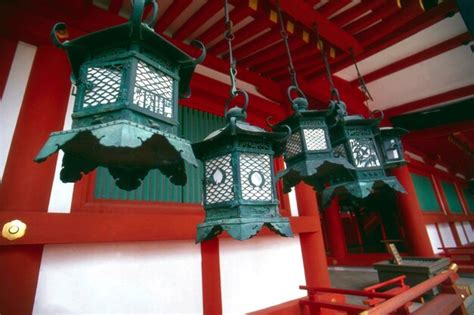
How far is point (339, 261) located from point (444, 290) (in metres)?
7.06

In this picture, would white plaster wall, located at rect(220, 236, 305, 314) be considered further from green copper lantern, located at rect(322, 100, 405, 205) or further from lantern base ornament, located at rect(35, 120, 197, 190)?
lantern base ornament, located at rect(35, 120, 197, 190)

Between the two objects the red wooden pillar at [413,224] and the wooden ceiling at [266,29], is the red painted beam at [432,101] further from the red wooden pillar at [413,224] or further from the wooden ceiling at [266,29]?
the wooden ceiling at [266,29]

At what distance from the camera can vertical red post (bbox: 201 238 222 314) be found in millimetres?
2484

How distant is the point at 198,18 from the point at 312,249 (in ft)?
11.3

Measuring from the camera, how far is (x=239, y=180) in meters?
1.29

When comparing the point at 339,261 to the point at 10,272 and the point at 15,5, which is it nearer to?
the point at 10,272

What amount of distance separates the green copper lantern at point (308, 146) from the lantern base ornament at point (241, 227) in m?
0.39

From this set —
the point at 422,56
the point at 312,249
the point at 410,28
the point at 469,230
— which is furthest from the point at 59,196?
the point at 469,230

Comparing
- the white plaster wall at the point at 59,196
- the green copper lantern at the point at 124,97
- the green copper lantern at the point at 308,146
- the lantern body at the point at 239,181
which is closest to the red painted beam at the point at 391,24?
the green copper lantern at the point at 308,146

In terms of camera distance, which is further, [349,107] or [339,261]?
[339,261]

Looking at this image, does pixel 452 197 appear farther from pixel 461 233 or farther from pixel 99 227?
pixel 99 227

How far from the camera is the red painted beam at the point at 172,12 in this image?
251cm

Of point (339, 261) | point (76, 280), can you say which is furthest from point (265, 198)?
point (339, 261)

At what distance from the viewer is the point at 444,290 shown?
2.37 meters
